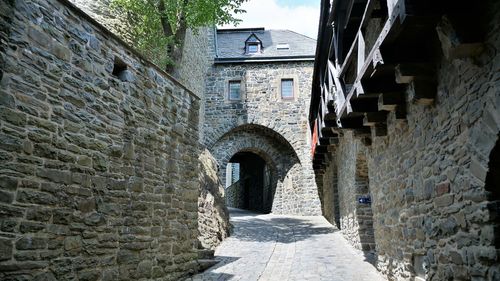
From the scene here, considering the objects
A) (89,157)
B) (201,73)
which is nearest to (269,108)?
(201,73)

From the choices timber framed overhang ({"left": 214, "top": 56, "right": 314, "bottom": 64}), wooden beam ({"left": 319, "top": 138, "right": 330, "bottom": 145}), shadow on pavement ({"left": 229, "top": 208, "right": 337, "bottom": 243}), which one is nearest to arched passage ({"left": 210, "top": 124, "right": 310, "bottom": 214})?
shadow on pavement ({"left": 229, "top": 208, "right": 337, "bottom": 243})

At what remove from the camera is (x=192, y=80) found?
13.9 metres

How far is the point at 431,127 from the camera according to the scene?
3510mm

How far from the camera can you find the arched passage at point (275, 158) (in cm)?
1449

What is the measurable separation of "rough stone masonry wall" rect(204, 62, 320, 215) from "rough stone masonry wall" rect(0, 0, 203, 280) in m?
9.00

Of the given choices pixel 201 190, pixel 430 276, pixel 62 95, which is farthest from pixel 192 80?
pixel 430 276

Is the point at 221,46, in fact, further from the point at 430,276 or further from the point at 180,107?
the point at 430,276

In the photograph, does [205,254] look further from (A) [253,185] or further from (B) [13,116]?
(A) [253,185]

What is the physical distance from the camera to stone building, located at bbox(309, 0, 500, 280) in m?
2.51

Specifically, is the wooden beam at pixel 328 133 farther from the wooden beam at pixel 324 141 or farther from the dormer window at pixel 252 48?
the dormer window at pixel 252 48

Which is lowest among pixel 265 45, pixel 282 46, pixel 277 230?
pixel 277 230

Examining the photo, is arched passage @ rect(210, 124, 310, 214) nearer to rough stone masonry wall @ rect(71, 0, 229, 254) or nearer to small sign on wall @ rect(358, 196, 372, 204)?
rough stone masonry wall @ rect(71, 0, 229, 254)

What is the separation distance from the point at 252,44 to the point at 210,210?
10.4m

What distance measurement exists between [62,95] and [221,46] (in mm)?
14261
